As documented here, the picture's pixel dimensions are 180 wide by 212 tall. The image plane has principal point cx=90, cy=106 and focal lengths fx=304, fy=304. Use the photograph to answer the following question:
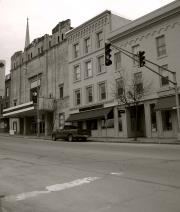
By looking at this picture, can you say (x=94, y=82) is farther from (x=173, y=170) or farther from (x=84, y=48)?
(x=173, y=170)

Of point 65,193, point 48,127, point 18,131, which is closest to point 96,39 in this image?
point 48,127

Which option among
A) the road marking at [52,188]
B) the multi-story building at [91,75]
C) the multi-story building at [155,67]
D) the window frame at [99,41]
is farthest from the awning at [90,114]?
the road marking at [52,188]

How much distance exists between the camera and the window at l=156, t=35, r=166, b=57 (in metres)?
30.0

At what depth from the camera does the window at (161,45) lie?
29983 millimetres

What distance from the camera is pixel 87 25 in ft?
128

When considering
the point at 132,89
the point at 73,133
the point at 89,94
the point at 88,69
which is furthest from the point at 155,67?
the point at 88,69

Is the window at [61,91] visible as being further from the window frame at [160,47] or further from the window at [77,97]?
the window frame at [160,47]

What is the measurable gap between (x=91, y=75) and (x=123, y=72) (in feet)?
20.1

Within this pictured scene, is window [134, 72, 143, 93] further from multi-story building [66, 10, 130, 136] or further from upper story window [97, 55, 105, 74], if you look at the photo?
upper story window [97, 55, 105, 74]

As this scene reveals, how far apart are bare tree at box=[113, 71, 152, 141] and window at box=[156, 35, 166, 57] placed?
2.99 metres

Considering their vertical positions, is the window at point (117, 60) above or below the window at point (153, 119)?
above

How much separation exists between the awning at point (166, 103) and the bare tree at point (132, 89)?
196 centimetres

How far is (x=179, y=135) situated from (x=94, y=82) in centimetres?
1558

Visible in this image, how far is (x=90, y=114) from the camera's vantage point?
36.4 m
